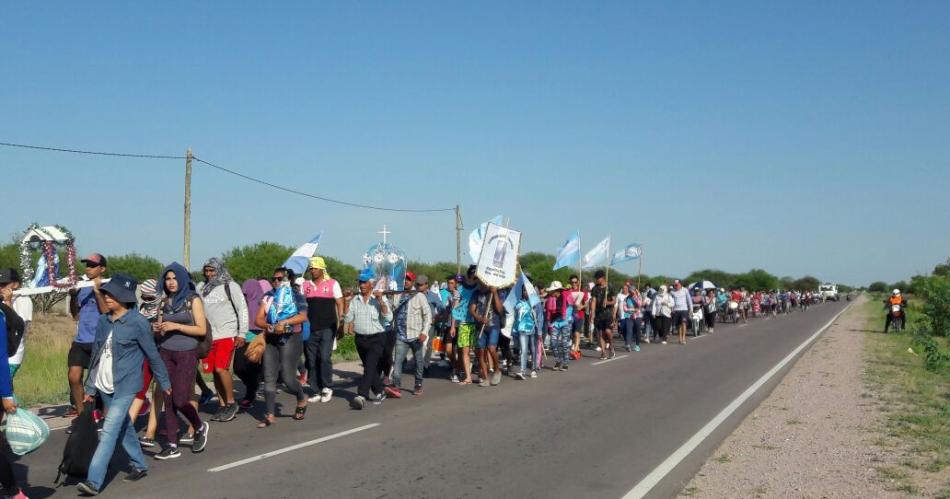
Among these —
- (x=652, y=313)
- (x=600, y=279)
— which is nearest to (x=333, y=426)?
(x=600, y=279)

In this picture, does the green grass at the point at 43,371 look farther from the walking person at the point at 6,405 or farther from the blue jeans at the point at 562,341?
the blue jeans at the point at 562,341

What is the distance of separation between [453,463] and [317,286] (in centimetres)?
439

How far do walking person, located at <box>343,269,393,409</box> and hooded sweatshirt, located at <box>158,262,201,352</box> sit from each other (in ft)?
11.3

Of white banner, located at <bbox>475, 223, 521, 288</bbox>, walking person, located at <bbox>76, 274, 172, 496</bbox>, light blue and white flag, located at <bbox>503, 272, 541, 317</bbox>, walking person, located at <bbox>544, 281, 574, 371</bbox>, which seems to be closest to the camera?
walking person, located at <bbox>76, 274, 172, 496</bbox>

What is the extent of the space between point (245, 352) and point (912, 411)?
869cm

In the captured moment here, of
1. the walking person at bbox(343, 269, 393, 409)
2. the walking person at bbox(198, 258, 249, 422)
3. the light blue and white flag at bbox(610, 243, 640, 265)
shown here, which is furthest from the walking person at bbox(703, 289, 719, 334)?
the walking person at bbox(198, 258, 249, 422)

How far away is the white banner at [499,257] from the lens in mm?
13344

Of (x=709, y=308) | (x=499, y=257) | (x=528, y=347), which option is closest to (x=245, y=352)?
(x=499, y=257)

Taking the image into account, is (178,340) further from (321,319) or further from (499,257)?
(499,257)

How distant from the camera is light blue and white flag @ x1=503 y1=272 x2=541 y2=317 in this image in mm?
14250

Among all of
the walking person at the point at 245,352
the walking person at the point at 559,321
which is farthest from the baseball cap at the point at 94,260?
the walking person at the point at 559,321

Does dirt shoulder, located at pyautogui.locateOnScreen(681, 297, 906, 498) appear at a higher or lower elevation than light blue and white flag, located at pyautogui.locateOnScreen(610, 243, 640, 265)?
lower

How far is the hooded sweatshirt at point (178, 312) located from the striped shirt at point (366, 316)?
3409 millimetres

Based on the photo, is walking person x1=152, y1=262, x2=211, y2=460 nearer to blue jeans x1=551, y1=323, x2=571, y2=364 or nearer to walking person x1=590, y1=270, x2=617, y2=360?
blue jeans x1=551, y1=323, x2=571, y2=364
